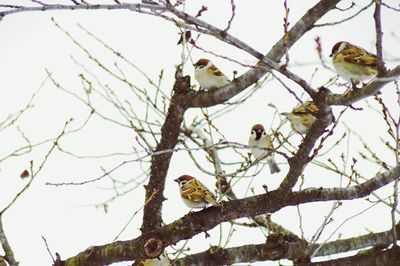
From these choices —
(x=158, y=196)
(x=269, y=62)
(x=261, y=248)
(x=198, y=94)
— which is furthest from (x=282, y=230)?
(x=269, y=62)

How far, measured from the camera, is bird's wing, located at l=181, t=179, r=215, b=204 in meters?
5.41

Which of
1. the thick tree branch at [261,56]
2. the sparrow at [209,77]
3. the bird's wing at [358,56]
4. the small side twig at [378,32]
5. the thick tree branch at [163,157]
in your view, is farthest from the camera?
the sparrow at [209,77]

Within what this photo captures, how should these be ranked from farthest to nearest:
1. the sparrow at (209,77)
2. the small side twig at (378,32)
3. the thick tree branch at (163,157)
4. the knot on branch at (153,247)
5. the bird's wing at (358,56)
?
the sparrow at (209,77) → the thick tree branch at (163,157) → the bird's wing at (358,56) → the knot on branch at (153,247) → the small side twig at (378,32)

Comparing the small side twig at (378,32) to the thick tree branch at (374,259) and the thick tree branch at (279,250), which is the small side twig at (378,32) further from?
the thick tree branch at (279,250)

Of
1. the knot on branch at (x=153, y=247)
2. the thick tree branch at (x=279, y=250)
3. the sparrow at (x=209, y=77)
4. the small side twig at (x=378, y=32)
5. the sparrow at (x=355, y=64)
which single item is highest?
the sparrow at (x=209, y=77)

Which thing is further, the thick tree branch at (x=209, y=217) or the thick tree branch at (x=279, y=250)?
the thick tree branch at (x=279, y=250)

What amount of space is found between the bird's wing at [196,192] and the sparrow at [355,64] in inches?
65.6

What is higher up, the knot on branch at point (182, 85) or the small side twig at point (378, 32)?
the knot on branch at point (182, 85)

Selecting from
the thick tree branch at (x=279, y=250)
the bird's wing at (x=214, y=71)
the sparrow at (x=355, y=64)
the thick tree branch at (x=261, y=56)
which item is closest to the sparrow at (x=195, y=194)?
the thick tree branch at (x=279, y=250)

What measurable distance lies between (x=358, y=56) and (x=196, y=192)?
2013 millimetres

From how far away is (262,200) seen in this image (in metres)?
4.25

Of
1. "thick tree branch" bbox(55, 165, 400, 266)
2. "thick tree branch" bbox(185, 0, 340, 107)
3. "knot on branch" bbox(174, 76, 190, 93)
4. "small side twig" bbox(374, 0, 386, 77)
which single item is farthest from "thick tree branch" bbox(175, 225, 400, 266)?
"small side twig" bbox(374, 0, 386, 77)

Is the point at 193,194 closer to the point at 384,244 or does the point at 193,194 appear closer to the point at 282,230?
the point at 282,230

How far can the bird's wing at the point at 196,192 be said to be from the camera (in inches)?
213
